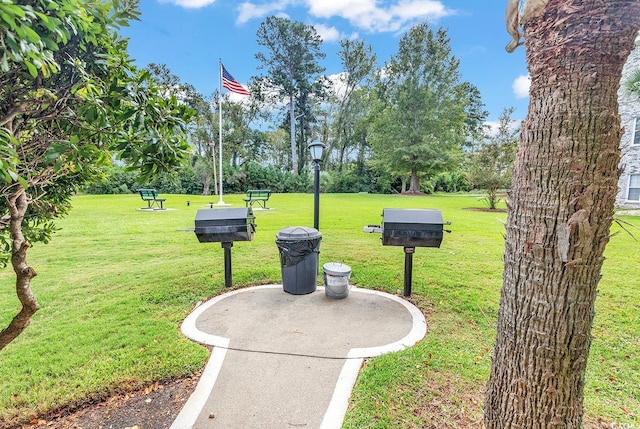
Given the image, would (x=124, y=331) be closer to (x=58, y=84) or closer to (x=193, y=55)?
(x=58, y=84)

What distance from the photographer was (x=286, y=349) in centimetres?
293

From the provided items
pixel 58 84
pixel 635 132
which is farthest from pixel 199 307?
pixel 635 132

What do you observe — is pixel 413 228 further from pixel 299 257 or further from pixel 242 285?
pixel 242 285

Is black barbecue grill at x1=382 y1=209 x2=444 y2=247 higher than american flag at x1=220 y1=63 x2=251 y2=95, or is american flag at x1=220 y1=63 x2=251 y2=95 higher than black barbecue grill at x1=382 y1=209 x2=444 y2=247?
american flag at x1=220 y1=63 x2=251 y2=95

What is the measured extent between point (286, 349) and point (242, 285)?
1875 mm

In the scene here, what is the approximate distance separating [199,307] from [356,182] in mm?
26544

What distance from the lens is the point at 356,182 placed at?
97.0 ft

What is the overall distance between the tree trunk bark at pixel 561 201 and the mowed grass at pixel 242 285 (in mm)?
823

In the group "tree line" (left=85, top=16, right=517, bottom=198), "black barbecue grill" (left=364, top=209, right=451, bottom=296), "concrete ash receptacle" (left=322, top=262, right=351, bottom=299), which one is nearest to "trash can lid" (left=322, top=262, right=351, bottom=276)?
"concrete ash receptacle" (left=322, top=262, right=351, bottom=299)

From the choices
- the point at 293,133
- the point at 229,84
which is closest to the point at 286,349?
the point at 229,84

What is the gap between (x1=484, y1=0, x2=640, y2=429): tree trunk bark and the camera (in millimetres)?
1244

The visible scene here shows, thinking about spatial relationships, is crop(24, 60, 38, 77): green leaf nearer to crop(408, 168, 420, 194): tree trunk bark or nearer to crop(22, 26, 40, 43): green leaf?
crop(22, 26, 40, 43): green leaf

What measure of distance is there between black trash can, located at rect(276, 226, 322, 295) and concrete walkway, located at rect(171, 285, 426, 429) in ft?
0.50

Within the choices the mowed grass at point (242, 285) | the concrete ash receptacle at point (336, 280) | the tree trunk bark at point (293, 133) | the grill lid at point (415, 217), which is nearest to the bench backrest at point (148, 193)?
the mowed grass at point (242, 285)
